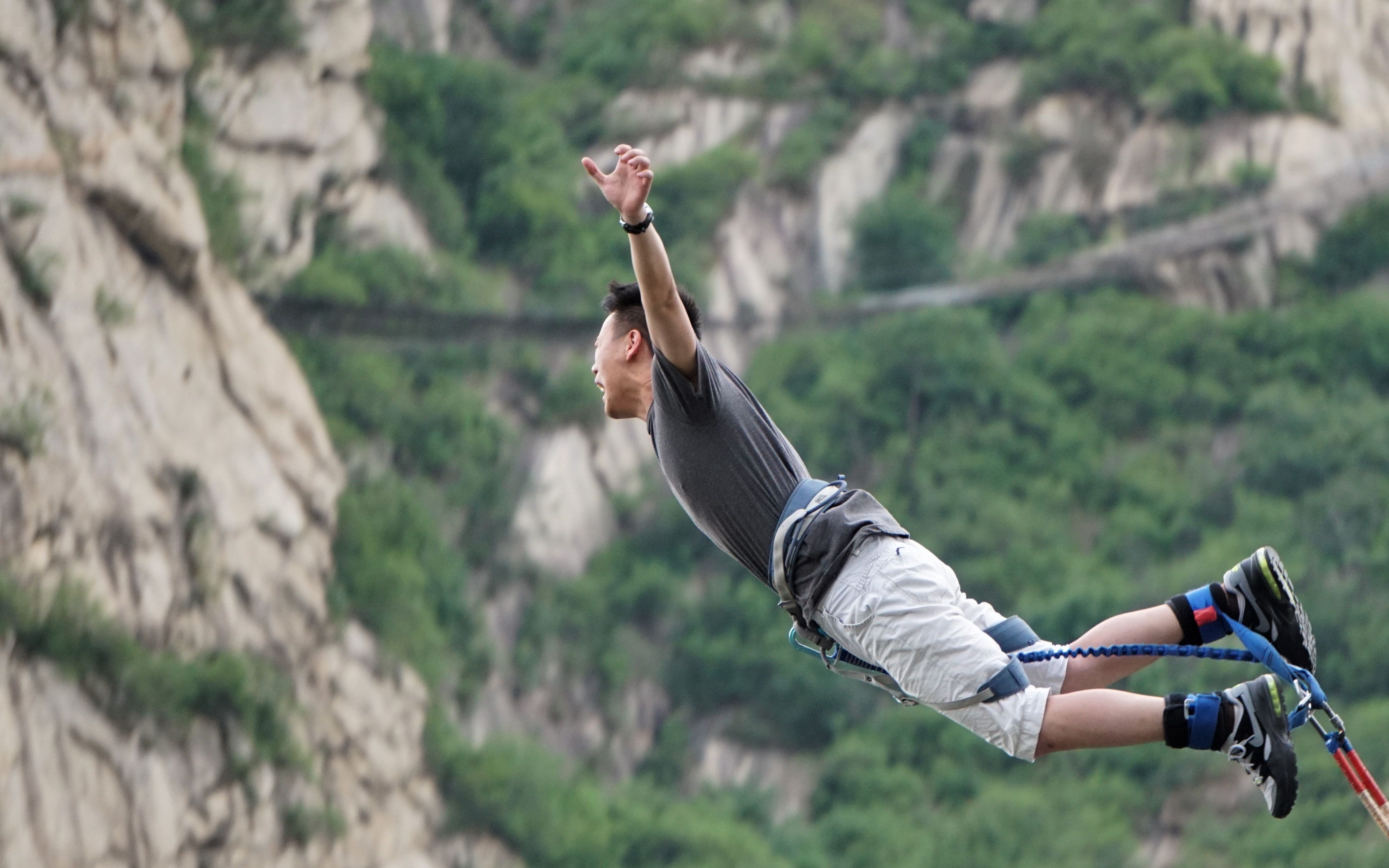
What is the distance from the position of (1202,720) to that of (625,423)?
65.8ft

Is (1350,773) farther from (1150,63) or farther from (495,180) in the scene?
(1150,63)

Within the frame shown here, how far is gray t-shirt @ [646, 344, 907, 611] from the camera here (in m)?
4.15

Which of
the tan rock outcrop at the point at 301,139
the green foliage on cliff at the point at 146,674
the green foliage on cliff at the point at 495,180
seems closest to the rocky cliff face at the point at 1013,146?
the green foliage on cliff at the point at 495,180

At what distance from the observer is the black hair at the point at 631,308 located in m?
4.42

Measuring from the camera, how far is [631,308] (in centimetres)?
448

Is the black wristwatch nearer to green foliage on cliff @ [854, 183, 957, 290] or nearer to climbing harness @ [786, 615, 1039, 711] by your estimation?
climbing harness @ [786, 615, 1039, 711]

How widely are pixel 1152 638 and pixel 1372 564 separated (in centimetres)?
2057

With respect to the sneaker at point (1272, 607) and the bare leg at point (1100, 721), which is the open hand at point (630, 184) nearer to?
the bare leg at point (1100, 721)

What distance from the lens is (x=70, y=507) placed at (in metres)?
13.7

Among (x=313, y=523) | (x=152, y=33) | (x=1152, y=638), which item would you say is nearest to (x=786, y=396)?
(x=313, y=523)

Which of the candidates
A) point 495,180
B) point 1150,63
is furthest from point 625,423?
point 1150,63

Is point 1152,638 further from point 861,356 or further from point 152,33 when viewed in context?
point 861,356

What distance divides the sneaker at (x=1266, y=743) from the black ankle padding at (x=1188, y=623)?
1.14 feet

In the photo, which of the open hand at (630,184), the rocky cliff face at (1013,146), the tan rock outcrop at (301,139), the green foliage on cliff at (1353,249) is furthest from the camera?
the rocky cliff face at (1013,146)
